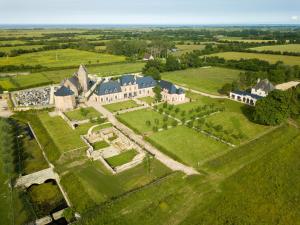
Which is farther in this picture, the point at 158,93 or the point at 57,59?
the point at 57,59

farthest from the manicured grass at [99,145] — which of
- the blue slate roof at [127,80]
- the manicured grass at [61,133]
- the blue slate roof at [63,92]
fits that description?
the blue slate roof at [127,80]

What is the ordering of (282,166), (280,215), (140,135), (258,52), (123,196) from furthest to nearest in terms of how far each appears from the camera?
(258,52)
(140,135)
(282,166)
(123,196)
(280,215)

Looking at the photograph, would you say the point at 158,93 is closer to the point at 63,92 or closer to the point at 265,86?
the point at 63,92

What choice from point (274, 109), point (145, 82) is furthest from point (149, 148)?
point (145, 82)

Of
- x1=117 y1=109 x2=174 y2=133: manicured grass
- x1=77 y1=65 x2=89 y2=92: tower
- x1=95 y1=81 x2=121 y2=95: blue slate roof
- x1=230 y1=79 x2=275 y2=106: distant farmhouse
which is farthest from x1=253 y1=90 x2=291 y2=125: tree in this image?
x1=77 y1=65 x2=89 y2=92: tower

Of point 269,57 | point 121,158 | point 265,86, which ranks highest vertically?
point 269,57

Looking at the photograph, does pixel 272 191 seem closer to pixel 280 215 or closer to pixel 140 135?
pixel 280 215

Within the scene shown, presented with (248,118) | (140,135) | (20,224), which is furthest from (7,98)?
(248,118)
